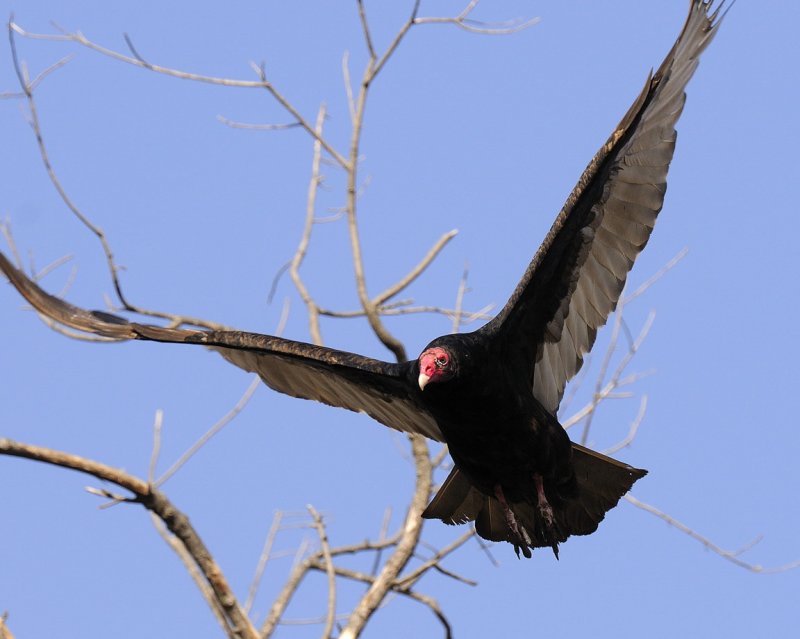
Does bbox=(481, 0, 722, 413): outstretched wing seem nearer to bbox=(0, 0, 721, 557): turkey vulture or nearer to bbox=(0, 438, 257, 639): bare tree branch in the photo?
bbox=(0, 0, 721, 557): turkey vulture

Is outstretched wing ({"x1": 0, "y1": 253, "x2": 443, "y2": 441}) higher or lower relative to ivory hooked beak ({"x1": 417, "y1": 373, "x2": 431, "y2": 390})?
higher

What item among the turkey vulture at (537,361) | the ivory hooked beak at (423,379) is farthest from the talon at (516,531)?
the ivory hooked beak at (423,379)

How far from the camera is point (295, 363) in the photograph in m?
6.48

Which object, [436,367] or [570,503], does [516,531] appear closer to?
[570,503]

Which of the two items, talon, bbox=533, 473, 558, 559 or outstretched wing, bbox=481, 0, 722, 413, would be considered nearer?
outstretched wing, bbox=481, 0, 722, 413

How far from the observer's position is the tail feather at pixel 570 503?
6047 millimetres

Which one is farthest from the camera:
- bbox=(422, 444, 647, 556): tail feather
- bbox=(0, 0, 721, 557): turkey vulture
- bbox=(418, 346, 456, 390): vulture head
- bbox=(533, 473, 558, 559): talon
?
bbox=(422, 444, 647, 556): tail feather

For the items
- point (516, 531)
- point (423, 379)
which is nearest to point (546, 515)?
point (516, 531)

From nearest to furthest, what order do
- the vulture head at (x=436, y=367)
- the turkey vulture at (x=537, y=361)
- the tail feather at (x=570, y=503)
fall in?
the vulture head at (x=436, y=367)
the turkey vulture at (x=537, y=361)
the tail feather at (x=570, y=503)

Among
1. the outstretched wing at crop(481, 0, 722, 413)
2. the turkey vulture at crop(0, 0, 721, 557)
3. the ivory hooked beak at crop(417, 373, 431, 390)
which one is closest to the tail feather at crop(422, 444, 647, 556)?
the turkey vulture at crop(0, 0, 721, 557)

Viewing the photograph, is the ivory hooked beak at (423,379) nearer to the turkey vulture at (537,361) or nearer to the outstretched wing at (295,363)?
the turkey vulture at (537,361)

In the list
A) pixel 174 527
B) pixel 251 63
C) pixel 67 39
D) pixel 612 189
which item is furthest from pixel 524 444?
pixel 67 39

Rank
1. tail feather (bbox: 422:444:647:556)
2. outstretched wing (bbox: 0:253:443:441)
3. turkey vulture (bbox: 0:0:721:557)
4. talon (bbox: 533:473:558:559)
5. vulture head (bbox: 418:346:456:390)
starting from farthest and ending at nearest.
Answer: outstretched wing (bbox: 0:253:443:441)
tail feather (bbox: 422:444:647:556)
talon (bbox: 533:473:558:559)
turkey vulture (bbox: 0:0:721:557)
vulture head (bbox: 418:346:456:390)

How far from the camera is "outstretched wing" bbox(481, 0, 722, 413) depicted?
5.38 meters
